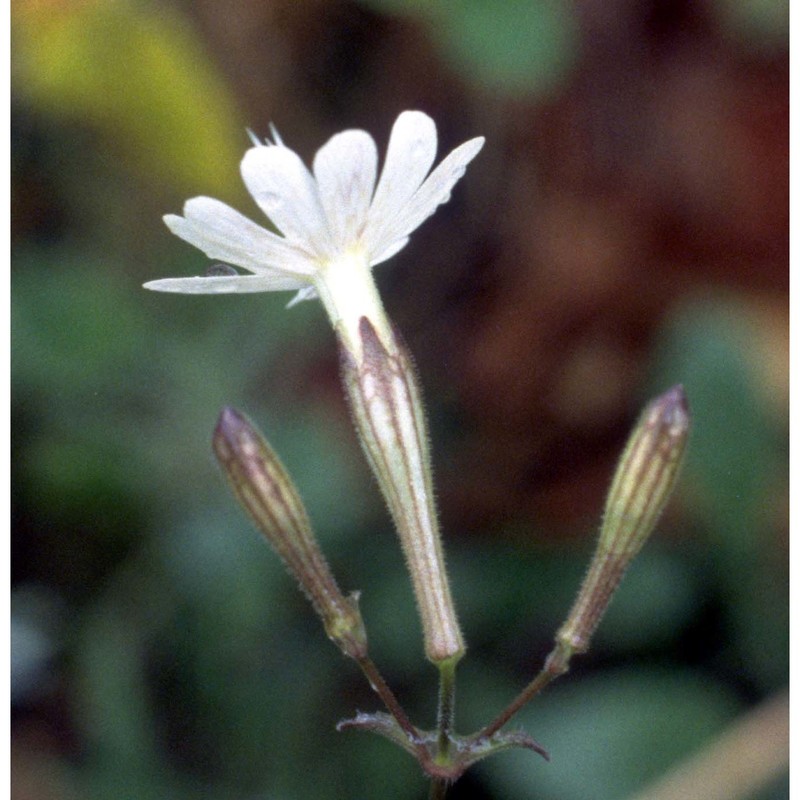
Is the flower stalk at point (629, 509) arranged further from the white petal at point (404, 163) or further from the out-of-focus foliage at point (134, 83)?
the out-of-focus foliage at point (134, 83)

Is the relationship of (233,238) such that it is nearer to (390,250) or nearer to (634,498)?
(390,250)

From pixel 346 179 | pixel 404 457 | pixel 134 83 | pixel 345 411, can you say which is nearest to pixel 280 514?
pixel 404 457

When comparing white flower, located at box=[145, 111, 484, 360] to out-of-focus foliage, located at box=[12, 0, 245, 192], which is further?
out-of-focus foliage, located at box=[12, 0, 245, 192]

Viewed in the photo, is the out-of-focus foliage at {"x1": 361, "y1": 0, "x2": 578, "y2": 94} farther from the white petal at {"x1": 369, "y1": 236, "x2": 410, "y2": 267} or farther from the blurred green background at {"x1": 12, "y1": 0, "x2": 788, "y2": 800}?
the white petal at {"x1": 369, "y1": 236, "x2": 410, "y2": 267}

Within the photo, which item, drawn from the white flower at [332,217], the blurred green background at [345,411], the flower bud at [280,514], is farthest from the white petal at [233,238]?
the blurred green background at [345,411]

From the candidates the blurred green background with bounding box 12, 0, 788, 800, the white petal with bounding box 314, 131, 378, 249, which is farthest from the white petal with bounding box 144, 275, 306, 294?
the blurred green background with bounding box 12, 0, 788, 800
